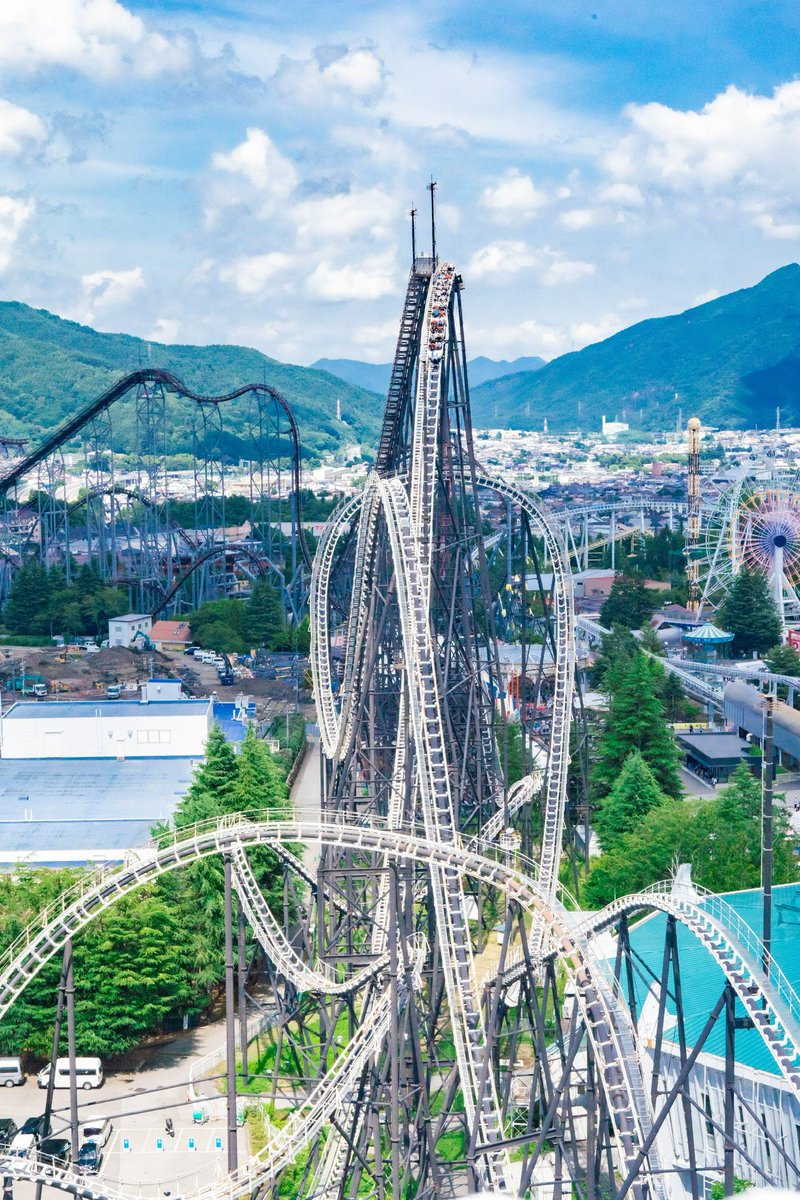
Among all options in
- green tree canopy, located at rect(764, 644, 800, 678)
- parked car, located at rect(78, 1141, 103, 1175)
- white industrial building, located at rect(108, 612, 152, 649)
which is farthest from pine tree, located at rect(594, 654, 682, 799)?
white industrial building, located at rect(108, 612, 152, 649)

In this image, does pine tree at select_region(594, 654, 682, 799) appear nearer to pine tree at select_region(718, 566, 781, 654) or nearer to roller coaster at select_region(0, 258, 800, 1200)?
roller coaster at select_region(0, 258, 800, 1200)

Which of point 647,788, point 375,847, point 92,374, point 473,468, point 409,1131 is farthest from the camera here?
point 92,374

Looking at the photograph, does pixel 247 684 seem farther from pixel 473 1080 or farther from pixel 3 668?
pixel 473 1080

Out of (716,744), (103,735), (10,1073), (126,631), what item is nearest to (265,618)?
(126,631)

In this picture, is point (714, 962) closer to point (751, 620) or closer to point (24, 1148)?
point (24, 1148)

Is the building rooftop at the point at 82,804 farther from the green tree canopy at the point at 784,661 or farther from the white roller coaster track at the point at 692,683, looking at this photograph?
the green tree canopy at the point at 784,661

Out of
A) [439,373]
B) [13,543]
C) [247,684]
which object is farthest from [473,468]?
[13,543]

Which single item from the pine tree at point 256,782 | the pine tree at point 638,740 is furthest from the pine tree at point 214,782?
the pine tree at point 638,740
